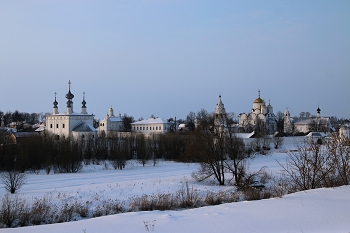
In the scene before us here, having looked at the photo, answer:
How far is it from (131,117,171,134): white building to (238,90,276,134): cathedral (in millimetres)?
14610

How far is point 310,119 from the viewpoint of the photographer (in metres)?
75.0

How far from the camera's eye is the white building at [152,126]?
71113mm

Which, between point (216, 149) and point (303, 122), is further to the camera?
point (303, 122)

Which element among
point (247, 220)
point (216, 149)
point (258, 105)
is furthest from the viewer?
point (258, 105)

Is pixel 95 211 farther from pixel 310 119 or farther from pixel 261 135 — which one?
pixel 310 119

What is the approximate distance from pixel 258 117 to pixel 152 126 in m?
21.4

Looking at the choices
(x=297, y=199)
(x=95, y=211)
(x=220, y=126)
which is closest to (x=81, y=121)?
(x=220, y=126)

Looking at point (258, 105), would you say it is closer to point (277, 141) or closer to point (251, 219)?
point (277, 141)

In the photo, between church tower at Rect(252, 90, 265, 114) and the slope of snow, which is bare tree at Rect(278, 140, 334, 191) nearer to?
the slope of snow

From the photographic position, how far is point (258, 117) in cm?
7169

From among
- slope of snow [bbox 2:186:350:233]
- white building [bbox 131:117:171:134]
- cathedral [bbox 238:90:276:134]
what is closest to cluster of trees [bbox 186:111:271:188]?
slope of snow [bbox 2:186:350:233]

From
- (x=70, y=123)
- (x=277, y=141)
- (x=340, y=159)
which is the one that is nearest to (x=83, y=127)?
(x=70, y=123)

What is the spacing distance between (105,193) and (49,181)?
8.29 metres

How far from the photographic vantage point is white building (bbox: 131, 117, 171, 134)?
71113 millimetres
